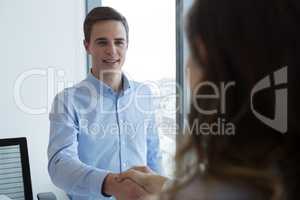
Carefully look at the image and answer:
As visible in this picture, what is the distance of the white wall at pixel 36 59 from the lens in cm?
308

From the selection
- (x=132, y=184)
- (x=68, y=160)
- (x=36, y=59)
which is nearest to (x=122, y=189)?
(x=132, y=184)

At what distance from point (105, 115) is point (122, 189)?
1.69 ft

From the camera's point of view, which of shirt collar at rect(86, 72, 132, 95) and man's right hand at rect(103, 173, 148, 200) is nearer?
man's right hand at rect(103, 173, 148, 200)

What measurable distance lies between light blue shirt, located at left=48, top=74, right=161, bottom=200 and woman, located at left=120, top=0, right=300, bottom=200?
85 cm

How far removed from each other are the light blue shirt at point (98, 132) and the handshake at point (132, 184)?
0.12 meters

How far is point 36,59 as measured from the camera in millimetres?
3174

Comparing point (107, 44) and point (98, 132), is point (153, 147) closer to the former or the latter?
point (98, 132)

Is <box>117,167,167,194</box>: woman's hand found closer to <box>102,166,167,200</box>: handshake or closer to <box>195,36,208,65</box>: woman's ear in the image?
<box>102,166,167,200</box>: handshake

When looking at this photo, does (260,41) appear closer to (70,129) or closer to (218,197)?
(218,197)

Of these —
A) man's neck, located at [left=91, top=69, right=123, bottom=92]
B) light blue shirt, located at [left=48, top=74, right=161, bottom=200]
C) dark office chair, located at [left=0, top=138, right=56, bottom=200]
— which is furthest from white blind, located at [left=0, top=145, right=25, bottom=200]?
man's neck, located at [left=91, top=69, right=123, bottom=92]

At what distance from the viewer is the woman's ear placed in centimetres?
56

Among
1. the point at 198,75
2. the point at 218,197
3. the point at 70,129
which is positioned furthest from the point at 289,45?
the point at 70,129

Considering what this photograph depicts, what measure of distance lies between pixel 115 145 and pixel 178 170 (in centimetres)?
104

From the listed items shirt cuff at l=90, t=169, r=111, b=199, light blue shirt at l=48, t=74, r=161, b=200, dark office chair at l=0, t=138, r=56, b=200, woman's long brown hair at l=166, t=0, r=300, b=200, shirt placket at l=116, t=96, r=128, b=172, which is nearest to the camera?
woman's long brown hair at l=166, t=0, r=300, b=200
